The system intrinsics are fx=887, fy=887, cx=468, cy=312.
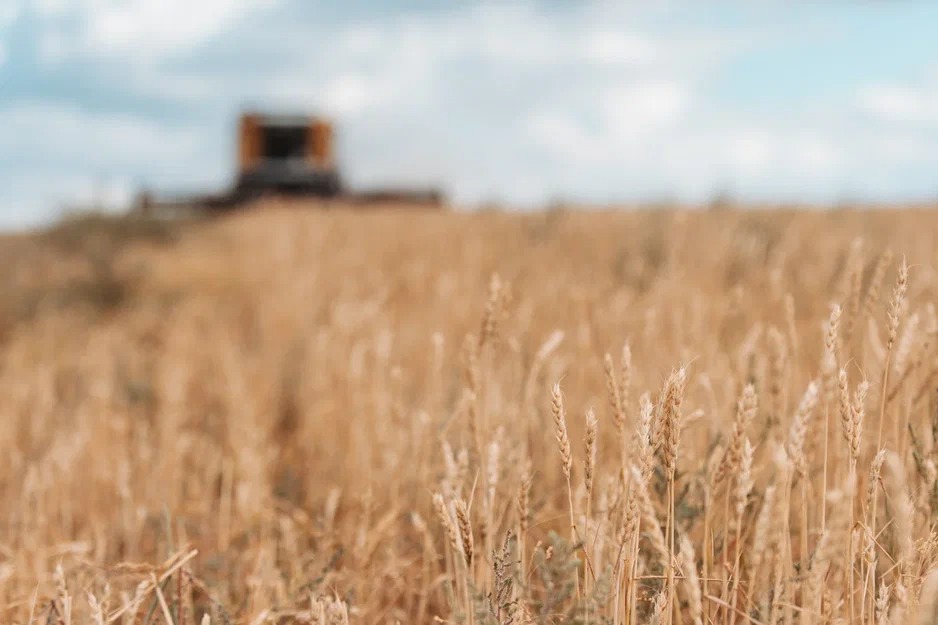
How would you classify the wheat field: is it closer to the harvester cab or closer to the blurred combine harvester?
the blurred combine harvester

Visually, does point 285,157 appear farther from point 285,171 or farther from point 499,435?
point 499,435

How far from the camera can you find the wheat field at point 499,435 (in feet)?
3.76

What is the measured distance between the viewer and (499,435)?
1419 mm

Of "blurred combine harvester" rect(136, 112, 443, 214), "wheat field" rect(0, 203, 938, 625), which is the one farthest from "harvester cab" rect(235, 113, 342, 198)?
"wheat field" rect(0, 203, 938, 625)

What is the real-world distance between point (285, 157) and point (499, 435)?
880 inches

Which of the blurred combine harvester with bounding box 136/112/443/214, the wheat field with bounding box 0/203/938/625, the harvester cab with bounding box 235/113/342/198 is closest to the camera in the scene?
the wheat field with bounding box 0/203/938/625

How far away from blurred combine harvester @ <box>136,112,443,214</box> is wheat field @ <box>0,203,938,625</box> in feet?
42.3

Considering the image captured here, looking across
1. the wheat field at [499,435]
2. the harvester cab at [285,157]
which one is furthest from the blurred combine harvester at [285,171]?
the wheat field at [499,435]

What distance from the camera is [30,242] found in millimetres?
11758

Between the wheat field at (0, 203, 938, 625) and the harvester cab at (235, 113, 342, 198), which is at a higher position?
the harvester cab at (235, 113, 342, 198)

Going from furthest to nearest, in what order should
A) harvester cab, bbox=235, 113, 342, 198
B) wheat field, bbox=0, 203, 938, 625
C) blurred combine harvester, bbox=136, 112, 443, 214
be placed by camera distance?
1. harvester cab, bbox=235, 113, 342, 198
2. blurred combine harvester, bbox=136, 112, 443, 214
3. wheat field, bbox=0, 203, 938, 625

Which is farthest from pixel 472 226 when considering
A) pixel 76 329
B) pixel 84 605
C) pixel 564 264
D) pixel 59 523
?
pixel 84 605

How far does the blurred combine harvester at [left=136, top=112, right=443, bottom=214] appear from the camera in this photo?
20250 mm

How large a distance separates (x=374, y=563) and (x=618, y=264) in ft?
12.9
